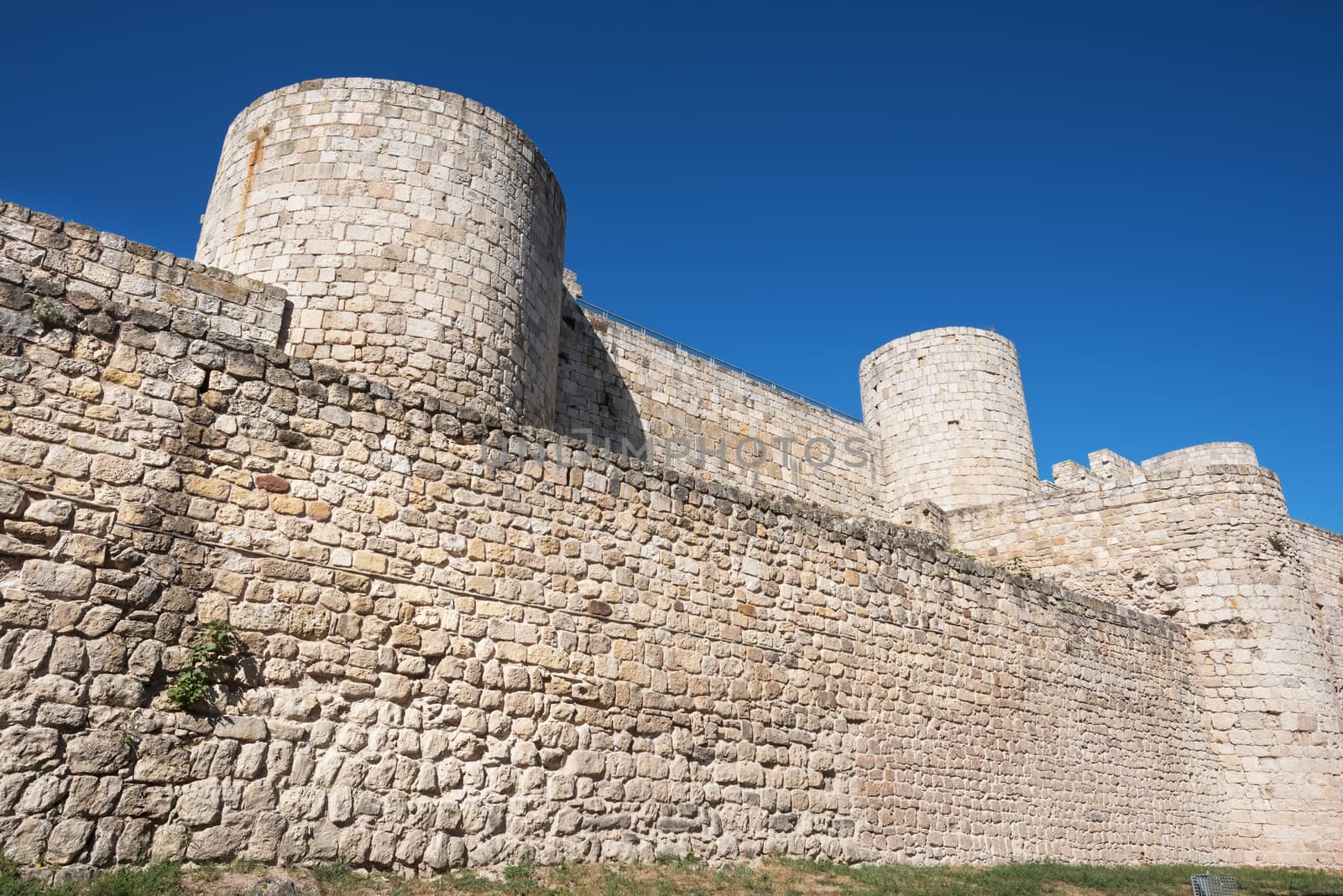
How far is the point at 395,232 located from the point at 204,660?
5.33 meters

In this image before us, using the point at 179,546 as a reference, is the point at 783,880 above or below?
below

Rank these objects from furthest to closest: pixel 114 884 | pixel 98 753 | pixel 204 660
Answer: pixel 204 660
pixel 98 753
pixel 114 884

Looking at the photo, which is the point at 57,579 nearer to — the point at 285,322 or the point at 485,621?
the point at 485,621

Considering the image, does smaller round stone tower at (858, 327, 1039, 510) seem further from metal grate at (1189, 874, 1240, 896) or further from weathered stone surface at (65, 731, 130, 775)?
weathered stone surface at (65, 731, 130, 775)

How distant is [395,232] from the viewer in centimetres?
959

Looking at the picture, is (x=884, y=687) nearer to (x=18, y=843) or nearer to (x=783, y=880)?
(x=783, y=880)

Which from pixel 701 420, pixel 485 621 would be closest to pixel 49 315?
pixel 485 621

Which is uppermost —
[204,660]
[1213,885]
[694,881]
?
[204,660]

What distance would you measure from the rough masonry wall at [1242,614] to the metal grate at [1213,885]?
4889 millimetres

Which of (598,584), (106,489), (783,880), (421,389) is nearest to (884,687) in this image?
(783,880)

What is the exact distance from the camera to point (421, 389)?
29.9 ft

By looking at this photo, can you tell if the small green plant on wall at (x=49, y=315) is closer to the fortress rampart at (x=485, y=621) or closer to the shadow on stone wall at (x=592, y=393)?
the fortress rampart at (x=485, y=621)

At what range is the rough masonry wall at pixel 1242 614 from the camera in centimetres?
1337

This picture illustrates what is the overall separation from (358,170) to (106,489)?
5219mm
